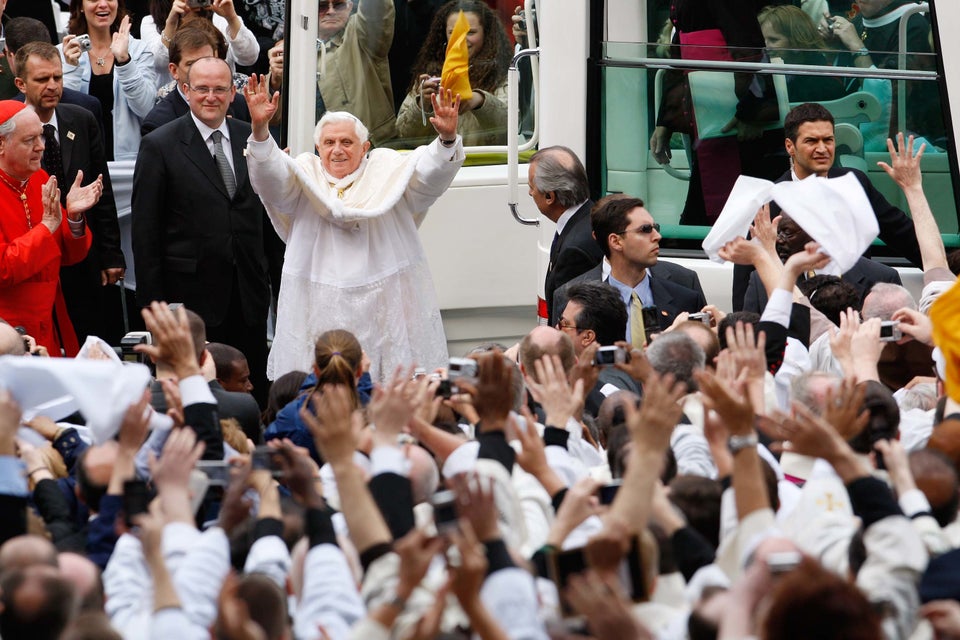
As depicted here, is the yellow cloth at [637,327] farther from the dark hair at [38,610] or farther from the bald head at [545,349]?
the dark hair at [38,610]

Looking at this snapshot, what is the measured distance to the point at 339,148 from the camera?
7.92 meters

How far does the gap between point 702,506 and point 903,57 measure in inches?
135

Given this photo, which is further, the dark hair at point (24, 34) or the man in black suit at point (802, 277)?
the dark hair at point (24, 34)

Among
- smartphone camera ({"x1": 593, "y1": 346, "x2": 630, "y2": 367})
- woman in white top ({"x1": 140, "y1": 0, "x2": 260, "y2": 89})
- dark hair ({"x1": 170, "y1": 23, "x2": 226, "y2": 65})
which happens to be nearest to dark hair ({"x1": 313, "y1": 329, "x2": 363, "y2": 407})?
smartphone camera ({"x1": 593, "y1": 346, "x2": 630, "y2": 367})

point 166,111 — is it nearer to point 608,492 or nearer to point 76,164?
point 76,164

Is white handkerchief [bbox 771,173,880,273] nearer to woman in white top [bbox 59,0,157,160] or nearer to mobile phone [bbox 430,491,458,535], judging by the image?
mobile phone [bbox 430,491,458,535]

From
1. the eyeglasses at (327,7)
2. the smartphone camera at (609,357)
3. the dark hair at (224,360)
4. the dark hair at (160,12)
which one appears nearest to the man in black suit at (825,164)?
the smartphone camera at (609,357)

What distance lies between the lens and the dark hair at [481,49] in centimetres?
861

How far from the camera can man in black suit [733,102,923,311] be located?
710 centimetres

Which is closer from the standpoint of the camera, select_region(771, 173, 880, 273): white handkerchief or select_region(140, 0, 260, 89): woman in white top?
select_region(771, 173, 880, 273): white handkerchief

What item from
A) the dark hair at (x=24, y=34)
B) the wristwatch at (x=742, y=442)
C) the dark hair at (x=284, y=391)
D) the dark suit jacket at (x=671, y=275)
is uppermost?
the dark hair at (x=24, y=34)

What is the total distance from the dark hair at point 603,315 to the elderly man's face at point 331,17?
2729 mm

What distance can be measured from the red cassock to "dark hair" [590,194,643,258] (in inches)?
98.6

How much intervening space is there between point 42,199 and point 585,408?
2937mm
